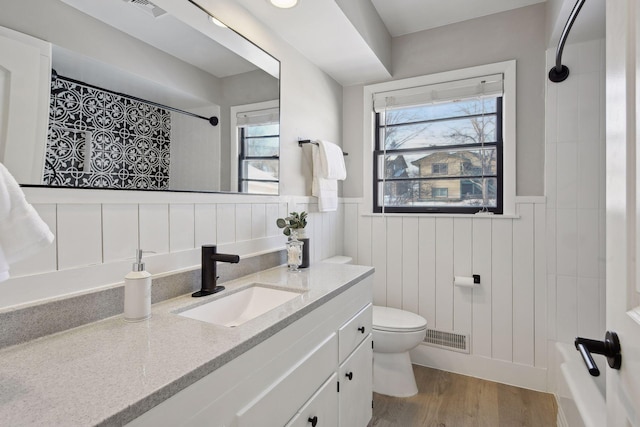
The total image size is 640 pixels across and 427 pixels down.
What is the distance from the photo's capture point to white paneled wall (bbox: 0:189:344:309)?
88cm

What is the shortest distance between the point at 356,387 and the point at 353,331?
0.27 meters

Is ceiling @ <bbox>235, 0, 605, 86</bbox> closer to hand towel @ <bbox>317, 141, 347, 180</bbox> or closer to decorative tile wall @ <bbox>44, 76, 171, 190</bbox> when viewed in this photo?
hand towel @ <bbox>317, 141, 347, 180</bbox>

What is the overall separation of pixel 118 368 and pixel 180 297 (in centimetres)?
55

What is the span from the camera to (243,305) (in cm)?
138

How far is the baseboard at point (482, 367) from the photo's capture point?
2119 millimetres

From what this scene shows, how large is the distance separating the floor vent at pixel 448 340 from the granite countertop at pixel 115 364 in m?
1.66

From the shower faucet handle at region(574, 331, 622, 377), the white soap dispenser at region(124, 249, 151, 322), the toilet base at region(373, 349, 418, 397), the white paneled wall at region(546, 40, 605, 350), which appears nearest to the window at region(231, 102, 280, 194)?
the white soap dispenser at region(124, 249, 151, 322)

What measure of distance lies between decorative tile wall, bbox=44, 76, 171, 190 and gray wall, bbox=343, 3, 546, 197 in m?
1.97

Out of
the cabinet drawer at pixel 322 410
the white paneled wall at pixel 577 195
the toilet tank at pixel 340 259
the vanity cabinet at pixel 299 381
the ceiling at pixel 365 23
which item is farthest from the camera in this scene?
the toilet tank at pixel 340 259

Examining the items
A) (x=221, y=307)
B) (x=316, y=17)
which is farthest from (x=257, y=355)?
(x=316, y=17)

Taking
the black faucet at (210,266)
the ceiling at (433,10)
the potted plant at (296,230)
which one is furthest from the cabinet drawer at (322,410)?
the ceiling at (433,10)

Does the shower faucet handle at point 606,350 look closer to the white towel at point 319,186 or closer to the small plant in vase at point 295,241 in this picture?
the small plant in vase at point 295,241

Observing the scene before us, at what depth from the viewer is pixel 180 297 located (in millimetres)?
1230

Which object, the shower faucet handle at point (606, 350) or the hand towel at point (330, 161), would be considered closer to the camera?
the shower faucet handle at point (606, 350)
